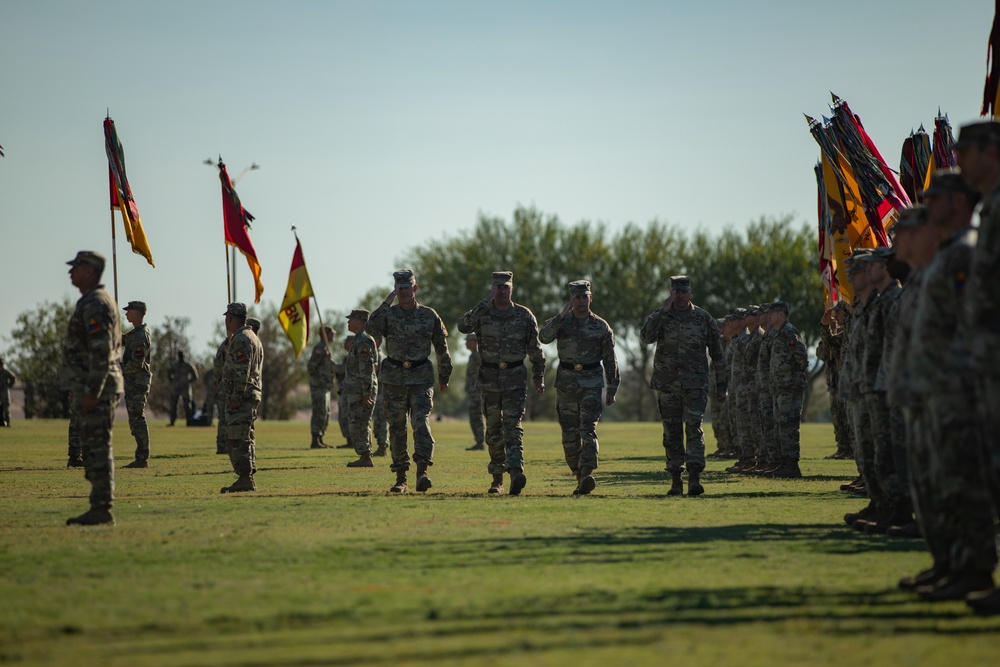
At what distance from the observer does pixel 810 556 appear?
29.0 ft

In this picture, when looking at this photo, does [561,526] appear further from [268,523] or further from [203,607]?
[203,607]

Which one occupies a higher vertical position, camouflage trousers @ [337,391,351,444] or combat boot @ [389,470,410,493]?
camouflage trousers @ [337,391,351,444]

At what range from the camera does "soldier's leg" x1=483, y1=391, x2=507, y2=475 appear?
14.5 meters

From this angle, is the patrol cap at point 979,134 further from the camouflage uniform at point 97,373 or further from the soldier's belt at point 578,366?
the soldier's belt at point 578,366

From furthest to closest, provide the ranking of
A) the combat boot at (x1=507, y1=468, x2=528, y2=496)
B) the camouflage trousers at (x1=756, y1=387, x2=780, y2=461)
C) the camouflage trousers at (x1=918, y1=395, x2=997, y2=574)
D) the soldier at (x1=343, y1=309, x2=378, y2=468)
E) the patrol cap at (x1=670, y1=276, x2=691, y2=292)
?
the soldier at (x1=343, y1=309, x2=378, y2=468)
the camouflage trousers at (x1=756, y1=387, x2=780, y2=461)
the patrol cap at (x1=670, y1=276, x2=691, y2=292)
the combat boot at (x1=507, y1=468, x2=528, y2=496)
the camouflage trousers at (x1=918, y1=395, x2=997, y2=574)

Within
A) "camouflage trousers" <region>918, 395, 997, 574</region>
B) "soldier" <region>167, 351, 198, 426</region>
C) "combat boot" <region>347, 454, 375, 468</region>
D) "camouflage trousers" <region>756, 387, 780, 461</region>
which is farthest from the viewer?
"soldier" <region>167, 351, 198, 426</region>

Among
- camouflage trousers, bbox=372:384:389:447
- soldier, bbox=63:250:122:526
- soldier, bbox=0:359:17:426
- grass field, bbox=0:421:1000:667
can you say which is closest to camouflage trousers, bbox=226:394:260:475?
grass field, bbox=0:421:1000:667

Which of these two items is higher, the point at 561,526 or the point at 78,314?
the point at 78,314

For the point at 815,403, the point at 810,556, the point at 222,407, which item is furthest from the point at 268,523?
the point at 815,403

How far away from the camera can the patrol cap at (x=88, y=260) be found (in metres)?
10.9

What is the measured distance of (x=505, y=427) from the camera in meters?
14.4

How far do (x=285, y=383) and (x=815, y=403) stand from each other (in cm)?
5415

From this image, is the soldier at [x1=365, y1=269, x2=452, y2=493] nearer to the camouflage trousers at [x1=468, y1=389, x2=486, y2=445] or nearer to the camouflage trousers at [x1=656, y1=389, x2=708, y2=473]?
the camouflage trousers at [x1=656, y1=389, x2=708, y2=473]

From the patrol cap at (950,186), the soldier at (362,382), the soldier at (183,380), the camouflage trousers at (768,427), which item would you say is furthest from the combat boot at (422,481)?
the soldier at (183,380)
